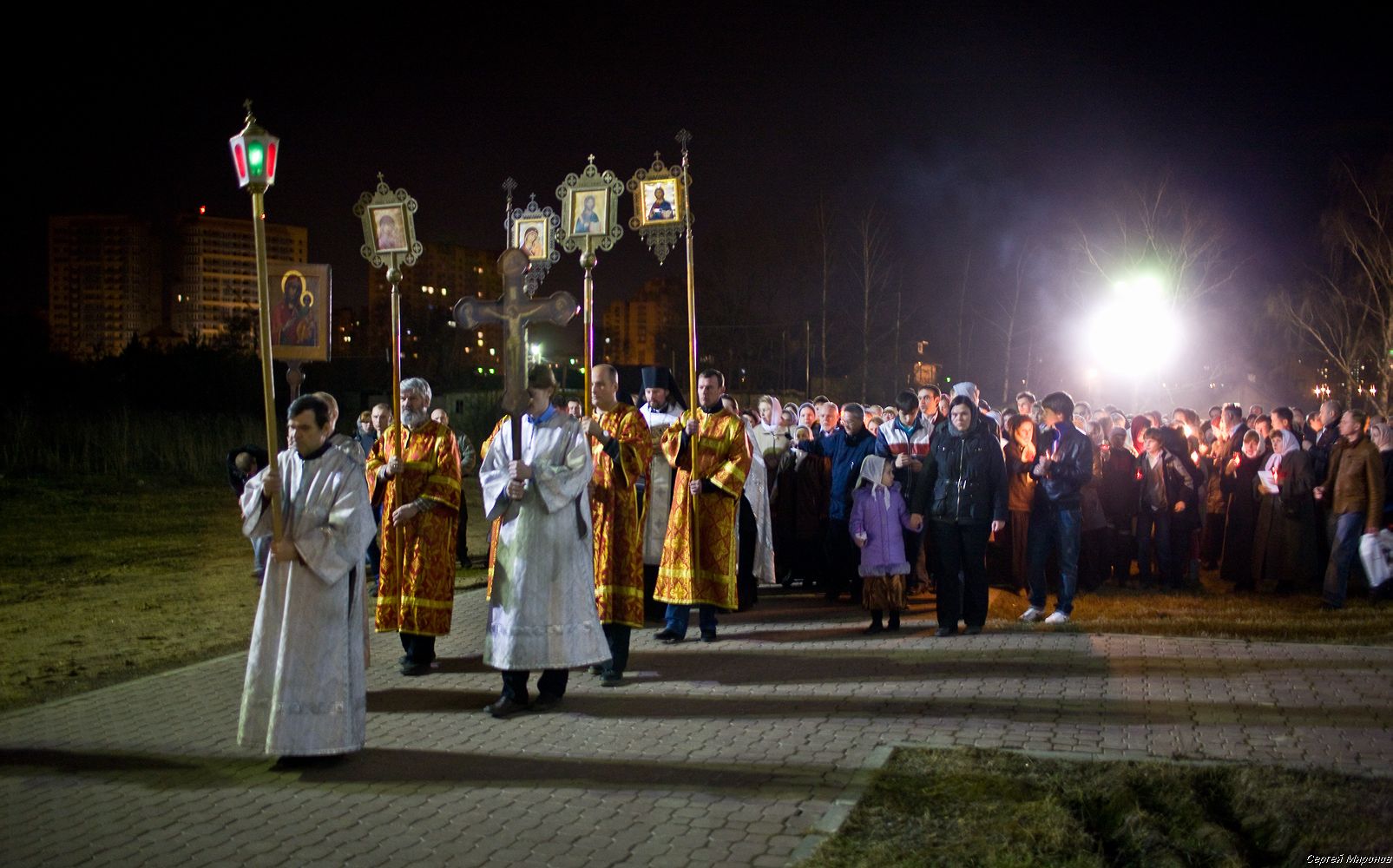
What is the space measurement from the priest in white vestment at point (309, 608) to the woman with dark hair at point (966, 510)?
5.06m

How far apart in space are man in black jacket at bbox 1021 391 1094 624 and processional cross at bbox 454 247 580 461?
496 cm

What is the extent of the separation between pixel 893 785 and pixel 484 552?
11248 millimetres

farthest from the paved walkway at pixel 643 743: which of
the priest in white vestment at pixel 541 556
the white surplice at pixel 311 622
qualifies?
the priest in white vestment at pixel 541 556

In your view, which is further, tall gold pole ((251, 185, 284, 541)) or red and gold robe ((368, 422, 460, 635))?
red and gold robe ((368, 422, 460, 635))

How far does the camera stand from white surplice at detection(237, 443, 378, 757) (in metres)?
5.65

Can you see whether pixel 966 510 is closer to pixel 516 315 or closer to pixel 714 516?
pixel 714 516

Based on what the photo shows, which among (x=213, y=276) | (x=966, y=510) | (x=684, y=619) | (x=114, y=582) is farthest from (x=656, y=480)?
(x=213, y=276)

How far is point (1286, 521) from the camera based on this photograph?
37.9 ft

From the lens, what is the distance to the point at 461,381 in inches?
1980

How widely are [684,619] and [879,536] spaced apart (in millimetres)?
1810

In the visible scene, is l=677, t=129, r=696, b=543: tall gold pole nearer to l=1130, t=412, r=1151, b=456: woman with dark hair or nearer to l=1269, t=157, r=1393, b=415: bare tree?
l=1130, t=412, r=1151, b=456: woman with dark hair

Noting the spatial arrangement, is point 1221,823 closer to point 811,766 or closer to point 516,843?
point 811,766

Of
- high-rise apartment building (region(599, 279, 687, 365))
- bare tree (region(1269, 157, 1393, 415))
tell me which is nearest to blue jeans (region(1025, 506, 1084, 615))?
bare tree (region(1269, 157, 1393, 415))

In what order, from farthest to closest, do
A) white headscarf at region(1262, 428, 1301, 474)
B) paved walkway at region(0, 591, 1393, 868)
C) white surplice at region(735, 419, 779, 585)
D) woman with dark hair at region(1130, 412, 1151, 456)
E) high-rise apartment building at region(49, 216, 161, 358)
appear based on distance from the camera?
1. high-rise apartment building at region(49, 216, 161, 358)
2. woman with dark hair at region(1130, 412, 1151, 456)
3. white headscarf at region(1262, 428, 1301, 474)
4. white surplice at region(735, 419, 779, 585)
5. paved walkway at region(0, 591, 1393, 868)
